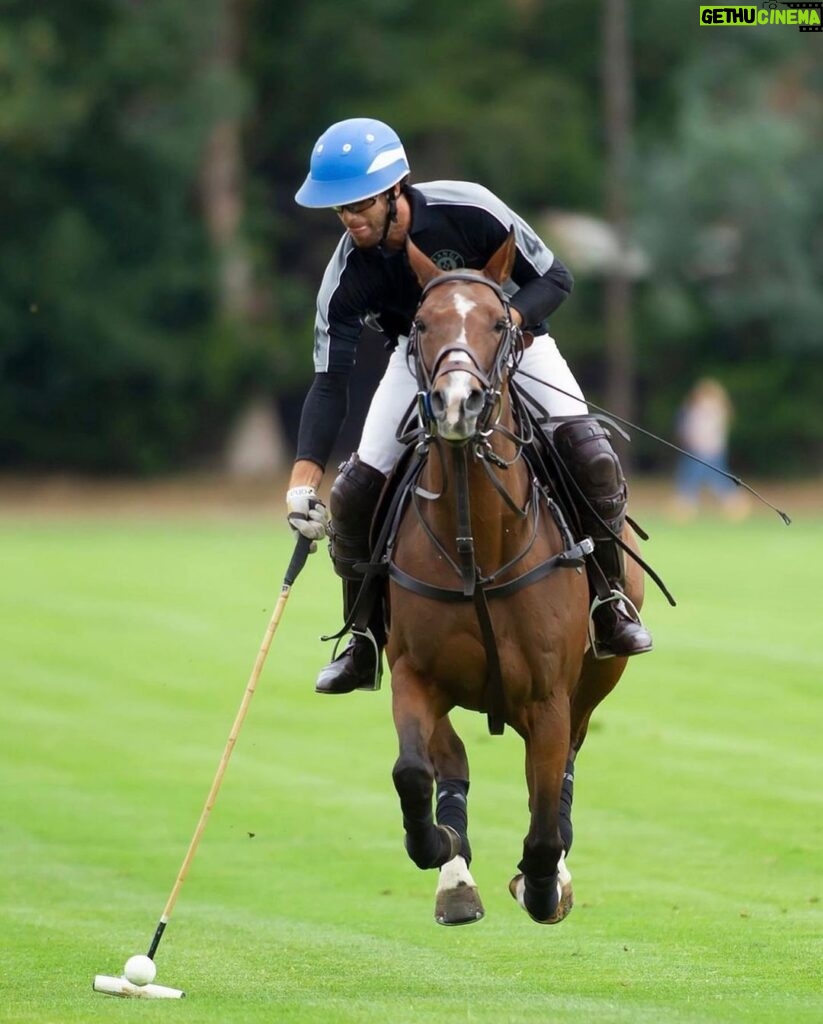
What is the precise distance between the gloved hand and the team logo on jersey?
1076 millimetres

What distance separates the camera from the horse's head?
20.8 ft

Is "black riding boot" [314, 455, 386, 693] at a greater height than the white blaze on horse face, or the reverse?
the white blaze on horse face

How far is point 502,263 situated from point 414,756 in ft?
5.97

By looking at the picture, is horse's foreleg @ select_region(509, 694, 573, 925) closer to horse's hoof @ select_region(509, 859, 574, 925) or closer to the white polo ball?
horse's hoof @ select_region(509, 859, 574, 925)

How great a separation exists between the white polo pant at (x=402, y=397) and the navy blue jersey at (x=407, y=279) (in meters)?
0.15

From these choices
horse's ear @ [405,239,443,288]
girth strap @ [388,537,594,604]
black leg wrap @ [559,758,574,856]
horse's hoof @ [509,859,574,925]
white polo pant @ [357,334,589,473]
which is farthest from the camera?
black leg wrap @ [559,758,574,856]

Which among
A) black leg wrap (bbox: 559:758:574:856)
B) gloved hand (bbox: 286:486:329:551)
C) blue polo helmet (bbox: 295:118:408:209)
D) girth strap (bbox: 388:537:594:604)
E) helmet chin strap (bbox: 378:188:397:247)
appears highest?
blue polo helmet (bbox: 295:118:408:209)

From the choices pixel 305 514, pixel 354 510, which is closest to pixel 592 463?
pixel 354 510

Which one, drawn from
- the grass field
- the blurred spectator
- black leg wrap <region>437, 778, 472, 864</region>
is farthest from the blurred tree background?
black leg wrap <region>437, 778, 472, 864</region>

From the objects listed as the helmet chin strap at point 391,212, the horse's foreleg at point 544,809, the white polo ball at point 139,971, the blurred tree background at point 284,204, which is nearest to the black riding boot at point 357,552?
the horse's foreleg at point 544,809

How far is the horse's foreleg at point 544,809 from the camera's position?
7.39 meters

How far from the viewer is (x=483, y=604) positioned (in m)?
7.11

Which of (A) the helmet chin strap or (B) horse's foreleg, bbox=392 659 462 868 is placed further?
(A) the helmet chin strap

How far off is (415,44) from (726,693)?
30883 millimetres
